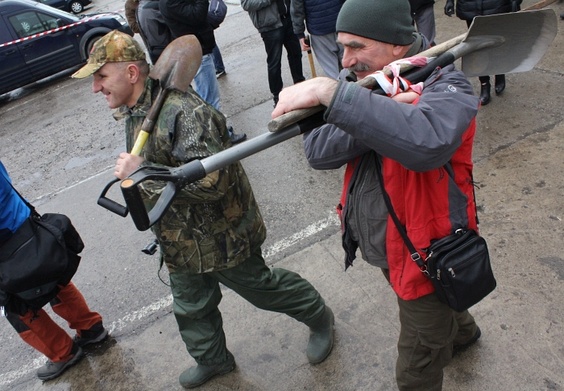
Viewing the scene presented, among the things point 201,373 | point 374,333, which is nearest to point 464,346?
point 374,333

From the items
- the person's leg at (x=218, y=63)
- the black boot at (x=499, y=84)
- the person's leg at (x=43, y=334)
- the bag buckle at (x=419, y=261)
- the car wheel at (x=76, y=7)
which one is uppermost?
the bag buckle at (x=419, y=261)

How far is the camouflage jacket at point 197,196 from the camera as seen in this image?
2.24 metres

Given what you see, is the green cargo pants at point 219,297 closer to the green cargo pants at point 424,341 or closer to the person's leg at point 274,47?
the green cargo pants at point 424,341

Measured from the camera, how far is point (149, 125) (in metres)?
2.24

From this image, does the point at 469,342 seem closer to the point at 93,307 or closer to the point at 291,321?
the point at 291,321

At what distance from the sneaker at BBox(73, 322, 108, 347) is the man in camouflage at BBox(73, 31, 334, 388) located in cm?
84

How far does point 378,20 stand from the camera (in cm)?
177

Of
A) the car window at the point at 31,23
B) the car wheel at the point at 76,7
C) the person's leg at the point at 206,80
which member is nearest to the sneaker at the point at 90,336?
the person's leg at the point at 206,80

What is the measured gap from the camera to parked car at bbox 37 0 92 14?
1720cm

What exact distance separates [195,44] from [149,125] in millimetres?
573

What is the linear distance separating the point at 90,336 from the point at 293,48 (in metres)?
3.94

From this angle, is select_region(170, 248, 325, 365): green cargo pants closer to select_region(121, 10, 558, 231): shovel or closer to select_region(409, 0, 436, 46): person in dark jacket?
select_region(121, 10, 558, 231): shovel

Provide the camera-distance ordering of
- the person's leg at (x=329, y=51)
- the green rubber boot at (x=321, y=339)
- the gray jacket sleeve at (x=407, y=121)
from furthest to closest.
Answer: the person's leg at (x=329, y=51) < the green rubber boot at (x=321, y=339) < the gray jacket sleeve at (x=407, y=121)

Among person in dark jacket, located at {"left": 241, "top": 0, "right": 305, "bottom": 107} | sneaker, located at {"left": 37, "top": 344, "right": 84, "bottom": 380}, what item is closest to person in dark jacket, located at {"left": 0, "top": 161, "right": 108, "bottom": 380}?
sneaker, located at {"left": 37, "top": 344, "right": 84, "bottom": 380}
